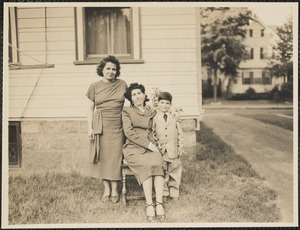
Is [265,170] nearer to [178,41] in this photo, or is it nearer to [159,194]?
[159,194]

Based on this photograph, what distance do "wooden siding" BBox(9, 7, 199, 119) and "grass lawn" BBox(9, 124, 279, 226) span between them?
969mm

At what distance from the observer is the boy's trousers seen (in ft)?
10.6

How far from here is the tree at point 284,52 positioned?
347cm

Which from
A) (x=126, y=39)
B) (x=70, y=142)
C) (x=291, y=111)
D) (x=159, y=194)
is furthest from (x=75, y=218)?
(x=291, y=111)

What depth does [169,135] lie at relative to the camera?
318 centimetres

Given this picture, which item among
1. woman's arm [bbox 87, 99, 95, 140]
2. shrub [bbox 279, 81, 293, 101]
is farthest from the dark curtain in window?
shrub [bbox 279, 81, 293, 101]

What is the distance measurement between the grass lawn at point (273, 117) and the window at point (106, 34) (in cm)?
180

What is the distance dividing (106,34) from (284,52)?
2.36m

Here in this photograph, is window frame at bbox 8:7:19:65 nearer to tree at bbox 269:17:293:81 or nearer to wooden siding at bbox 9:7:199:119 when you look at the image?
wooden siding at bbox 9:7:199:119

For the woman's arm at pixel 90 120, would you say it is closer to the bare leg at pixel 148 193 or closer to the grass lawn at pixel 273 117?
the bare leg at pixel 148 193

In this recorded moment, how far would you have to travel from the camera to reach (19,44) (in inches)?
146

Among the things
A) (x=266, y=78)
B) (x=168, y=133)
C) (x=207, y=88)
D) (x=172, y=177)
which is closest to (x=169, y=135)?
(x=168, y=133)

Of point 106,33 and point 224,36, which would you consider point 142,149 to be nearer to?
point 106,33

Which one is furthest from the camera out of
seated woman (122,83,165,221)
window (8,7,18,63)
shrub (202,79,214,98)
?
shrub (202,79,214,98)
